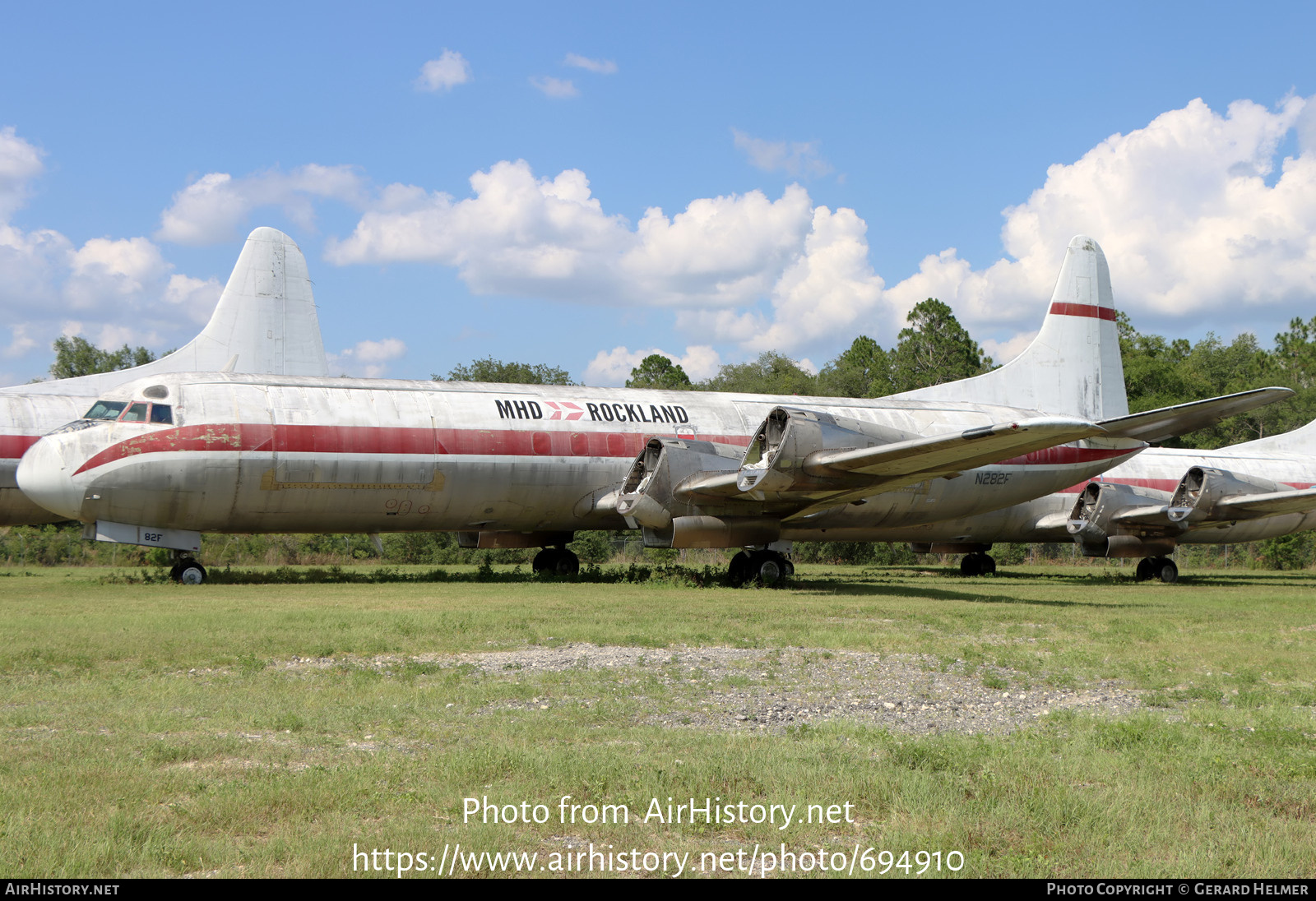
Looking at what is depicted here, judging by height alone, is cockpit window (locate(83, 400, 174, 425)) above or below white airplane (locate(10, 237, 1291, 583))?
above

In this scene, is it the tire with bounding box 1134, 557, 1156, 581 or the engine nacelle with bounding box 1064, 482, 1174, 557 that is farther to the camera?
the tire with bounding box 1134, 557, 1156, 581

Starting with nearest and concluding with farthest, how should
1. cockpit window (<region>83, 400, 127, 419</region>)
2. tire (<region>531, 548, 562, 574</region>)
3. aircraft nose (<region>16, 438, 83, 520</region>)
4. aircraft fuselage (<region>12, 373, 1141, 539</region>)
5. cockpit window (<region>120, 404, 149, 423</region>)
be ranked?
aircraft nose (<region>16, 438, 83, 520</region>), aircraft fuselage (<region>12, 373, 1141, 539</region>), cockpit window (<region>120, 404, 149, 423</region>), cockpit window (<region>83, 400, 127, 419</region>), tire (<region>531, 548, 562, 574</region>)

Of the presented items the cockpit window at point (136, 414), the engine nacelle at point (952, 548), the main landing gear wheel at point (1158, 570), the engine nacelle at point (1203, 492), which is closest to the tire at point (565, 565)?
the cockpit window at point (136, 414)

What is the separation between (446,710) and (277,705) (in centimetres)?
126

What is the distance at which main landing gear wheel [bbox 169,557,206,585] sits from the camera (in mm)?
20359

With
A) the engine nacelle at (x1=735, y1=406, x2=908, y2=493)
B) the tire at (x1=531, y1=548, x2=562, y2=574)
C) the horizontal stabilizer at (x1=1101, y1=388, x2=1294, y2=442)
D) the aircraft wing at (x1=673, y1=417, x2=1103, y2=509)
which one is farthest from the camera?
the tire at (x1=531, y1=548, x2=562, y2=574)

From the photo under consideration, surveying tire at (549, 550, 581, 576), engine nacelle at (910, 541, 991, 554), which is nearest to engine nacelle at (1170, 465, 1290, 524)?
engine nacelle at (910, 541, 991, 554)

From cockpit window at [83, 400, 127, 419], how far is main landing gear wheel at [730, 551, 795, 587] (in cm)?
1277

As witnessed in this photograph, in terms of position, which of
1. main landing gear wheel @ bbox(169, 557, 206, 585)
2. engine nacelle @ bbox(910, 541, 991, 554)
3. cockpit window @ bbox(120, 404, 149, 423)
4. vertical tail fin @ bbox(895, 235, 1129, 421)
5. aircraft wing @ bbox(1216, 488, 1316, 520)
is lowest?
engine nacelle @ bbox(910, 541, 991, 554)

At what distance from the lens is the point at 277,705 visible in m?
7.53

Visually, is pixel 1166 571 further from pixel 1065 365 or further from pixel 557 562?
pixel 557 562

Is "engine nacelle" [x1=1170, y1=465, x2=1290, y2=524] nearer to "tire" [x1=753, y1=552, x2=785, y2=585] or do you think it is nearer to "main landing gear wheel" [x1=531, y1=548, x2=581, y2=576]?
"tire" [x1=753, y1=552, x2=785, y2=585]

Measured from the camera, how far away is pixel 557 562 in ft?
82.7
